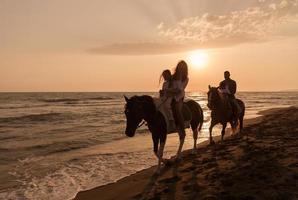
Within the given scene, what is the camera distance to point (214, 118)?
14391mm

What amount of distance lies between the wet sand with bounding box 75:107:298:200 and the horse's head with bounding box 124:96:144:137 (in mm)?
1297

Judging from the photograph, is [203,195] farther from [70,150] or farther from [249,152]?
[70,150]

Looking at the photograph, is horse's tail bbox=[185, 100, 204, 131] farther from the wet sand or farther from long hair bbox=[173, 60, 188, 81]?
long hair bbox=[173, 60, 188, 81]

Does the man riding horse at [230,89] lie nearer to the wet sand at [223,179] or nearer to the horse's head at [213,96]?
the horse's head at [213,96]

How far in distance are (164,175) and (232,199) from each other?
333cm

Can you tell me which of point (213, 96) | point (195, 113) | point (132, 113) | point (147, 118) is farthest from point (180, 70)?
point (213, 96)

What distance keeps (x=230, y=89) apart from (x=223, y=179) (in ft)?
28.2

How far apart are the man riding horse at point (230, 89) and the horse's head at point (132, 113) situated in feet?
20.9

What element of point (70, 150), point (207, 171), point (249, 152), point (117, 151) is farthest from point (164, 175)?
point (70, 150)

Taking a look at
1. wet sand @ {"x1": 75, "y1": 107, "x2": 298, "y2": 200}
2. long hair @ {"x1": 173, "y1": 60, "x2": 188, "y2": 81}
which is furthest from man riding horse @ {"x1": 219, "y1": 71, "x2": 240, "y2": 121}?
long hair @ {"x1": 173, "y1": 60, "x2": 188, "y2": 81}

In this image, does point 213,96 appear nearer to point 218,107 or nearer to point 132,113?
point 218,107

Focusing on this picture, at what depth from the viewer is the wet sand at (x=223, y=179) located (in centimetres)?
643

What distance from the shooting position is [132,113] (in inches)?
370

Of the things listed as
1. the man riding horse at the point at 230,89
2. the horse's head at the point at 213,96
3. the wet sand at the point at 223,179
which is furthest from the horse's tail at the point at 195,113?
the man riding horse at the point at 230,89
